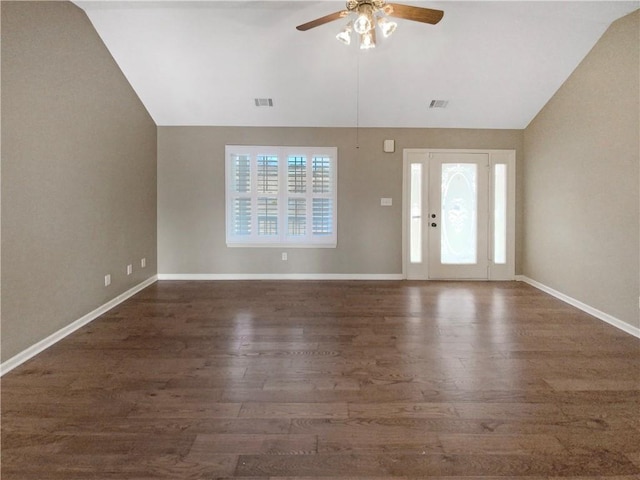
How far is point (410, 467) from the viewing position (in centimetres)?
149

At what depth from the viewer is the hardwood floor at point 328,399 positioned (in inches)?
59.7

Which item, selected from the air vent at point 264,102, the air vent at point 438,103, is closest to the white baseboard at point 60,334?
the air vent at point 264,102

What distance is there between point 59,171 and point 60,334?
1434 mm

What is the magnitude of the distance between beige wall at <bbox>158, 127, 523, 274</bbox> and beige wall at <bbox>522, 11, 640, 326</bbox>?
991 mm

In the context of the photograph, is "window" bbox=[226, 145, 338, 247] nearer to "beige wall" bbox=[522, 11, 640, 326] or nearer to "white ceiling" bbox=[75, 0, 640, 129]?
"white ceiling" bbox=[75, 0, 640, 129]

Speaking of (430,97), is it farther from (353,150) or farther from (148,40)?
(148,40)

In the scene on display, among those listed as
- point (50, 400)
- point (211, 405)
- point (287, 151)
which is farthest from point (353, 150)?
point (50, 400)

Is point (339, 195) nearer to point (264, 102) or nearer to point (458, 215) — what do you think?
point (264, 102)

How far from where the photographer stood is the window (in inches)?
201

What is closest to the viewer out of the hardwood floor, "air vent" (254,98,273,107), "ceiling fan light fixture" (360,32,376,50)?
the hardwood floor

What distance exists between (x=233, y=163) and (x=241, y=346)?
10.5 ft

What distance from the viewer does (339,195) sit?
5125 mm

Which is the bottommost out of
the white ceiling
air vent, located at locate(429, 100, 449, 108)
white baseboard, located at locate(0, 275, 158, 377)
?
white baseboard, located at locate(0, 275, 158, 377)

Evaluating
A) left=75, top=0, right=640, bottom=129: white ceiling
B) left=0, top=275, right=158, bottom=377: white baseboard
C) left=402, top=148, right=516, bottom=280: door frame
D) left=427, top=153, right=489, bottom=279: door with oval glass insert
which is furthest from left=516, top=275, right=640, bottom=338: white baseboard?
left=0, top=275, right=158, bottom=377: white baseboard
